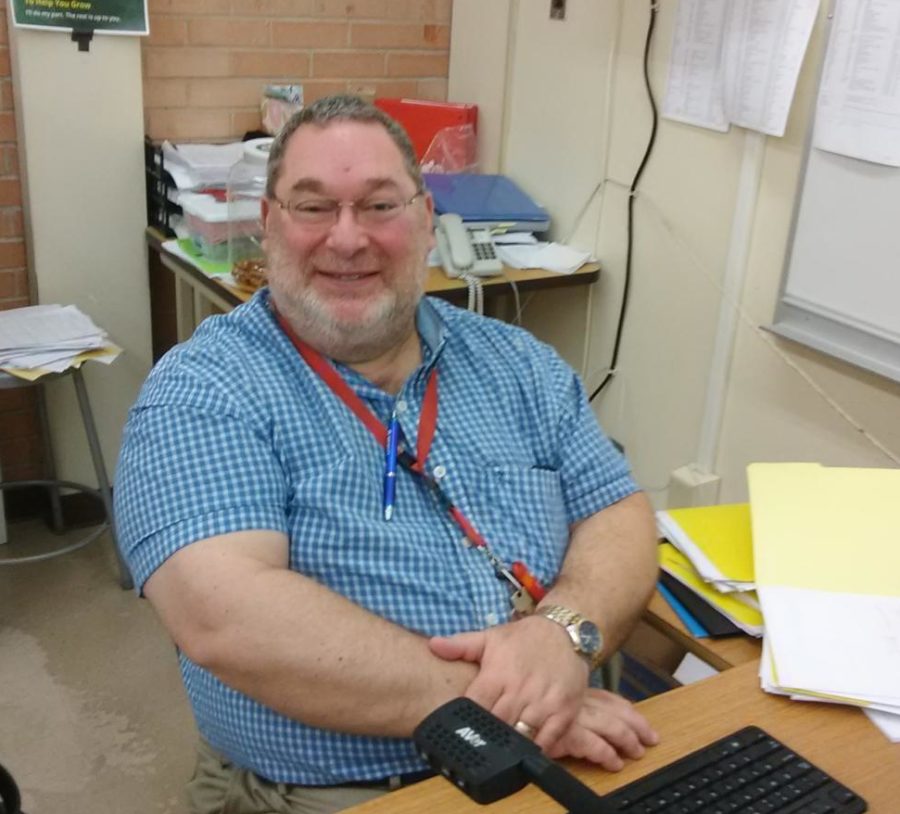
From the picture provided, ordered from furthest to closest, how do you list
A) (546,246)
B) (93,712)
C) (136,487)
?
(546,246) < (93,712) < (136,487)

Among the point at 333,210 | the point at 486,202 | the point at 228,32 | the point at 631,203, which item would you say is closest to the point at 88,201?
the point at 228,32

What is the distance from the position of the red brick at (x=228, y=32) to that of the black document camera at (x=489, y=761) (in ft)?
8.39

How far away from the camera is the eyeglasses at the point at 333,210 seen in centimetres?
151

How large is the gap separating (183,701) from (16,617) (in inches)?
22.9

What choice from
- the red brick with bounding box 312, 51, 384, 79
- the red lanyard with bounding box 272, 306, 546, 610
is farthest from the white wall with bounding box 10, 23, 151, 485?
the red lanyard with bounding box 272, 306, 546, 610

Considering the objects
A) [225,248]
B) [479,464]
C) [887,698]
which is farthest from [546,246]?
[887,698]

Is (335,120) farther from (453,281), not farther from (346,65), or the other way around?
(346,65)

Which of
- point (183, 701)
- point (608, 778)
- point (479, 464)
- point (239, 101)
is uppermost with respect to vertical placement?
point (239, 101)

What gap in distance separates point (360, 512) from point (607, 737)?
457 millimetres

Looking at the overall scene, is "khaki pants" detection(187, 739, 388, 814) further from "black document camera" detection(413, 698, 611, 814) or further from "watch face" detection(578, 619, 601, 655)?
"black document camera" detection(413, 698, 611, 814)

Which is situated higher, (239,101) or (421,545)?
(239,101)

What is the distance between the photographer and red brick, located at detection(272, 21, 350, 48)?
2.99 meters

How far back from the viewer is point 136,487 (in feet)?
4.18

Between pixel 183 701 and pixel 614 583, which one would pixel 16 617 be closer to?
pixel 183 701
